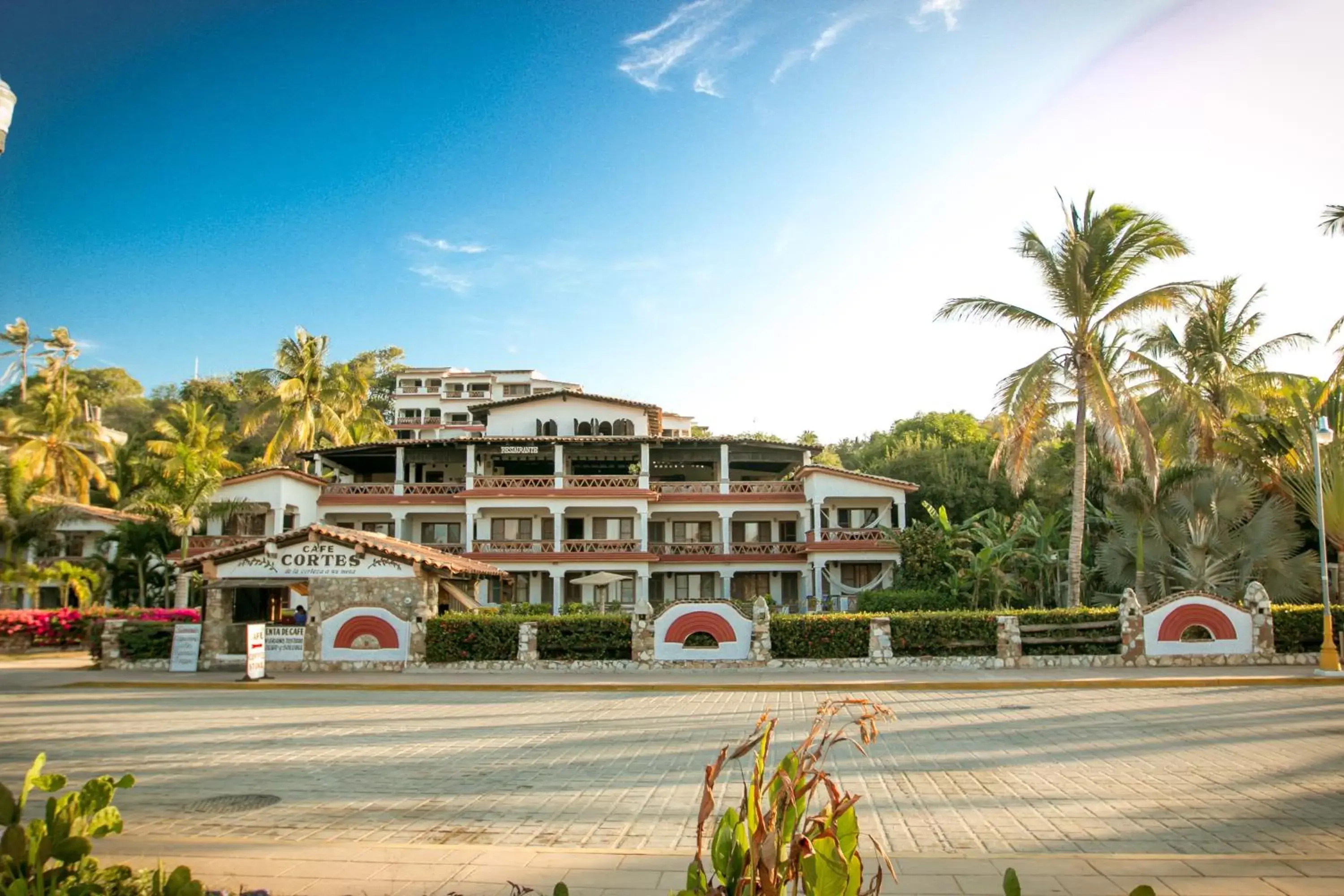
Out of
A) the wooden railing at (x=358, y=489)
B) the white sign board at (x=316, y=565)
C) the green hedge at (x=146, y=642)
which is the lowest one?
the green hedge at (x=146, y=642)

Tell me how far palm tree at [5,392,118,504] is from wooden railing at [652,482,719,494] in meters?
26.9

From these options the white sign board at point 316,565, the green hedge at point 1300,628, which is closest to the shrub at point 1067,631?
the green hedge at point 1300,628

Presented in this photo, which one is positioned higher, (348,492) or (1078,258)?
(1078,258)

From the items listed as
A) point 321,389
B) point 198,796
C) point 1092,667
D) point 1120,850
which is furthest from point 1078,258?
point 321,389

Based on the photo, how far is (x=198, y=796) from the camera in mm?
9023

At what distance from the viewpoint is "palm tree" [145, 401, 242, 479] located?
111 feet

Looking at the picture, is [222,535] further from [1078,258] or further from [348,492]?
[1078,258]

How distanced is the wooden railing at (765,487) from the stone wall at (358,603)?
768 inches

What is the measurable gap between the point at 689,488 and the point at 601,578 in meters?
6.76

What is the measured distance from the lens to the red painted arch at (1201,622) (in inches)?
870

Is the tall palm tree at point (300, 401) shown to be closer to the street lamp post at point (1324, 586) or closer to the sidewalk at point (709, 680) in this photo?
the sidewalk at point (709, 680)

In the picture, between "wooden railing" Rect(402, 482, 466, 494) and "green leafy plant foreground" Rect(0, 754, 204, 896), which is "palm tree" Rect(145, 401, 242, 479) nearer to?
"wooden railing" Rect(402, 482, 466, 494)

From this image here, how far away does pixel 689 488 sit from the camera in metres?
40.9

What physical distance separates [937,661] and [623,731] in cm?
1199
